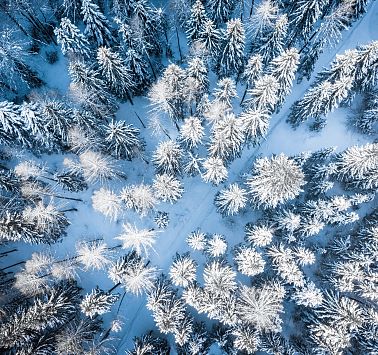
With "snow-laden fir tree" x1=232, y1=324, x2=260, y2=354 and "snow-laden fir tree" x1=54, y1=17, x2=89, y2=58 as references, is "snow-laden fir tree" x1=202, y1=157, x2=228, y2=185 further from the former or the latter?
"snow-laden fir tree" x1=54, y1=17, x2=89, y2=58

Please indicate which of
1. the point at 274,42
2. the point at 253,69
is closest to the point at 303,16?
the point at 274,42

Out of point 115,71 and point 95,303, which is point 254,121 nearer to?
point 115,71

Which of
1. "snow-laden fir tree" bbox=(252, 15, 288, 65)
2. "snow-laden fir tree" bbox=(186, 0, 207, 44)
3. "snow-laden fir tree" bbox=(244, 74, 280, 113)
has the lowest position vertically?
"snow-laden fir tree" bbox=(244, 74, 280, 113)

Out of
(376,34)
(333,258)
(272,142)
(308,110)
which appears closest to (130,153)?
(272,142)

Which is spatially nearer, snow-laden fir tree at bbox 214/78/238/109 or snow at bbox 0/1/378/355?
snow-laden fir tree at bbox 214/78/238/109

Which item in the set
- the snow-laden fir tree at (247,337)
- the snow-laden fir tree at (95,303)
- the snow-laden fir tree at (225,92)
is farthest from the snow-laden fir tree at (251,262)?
the snow-laden fir tree at (225,92)

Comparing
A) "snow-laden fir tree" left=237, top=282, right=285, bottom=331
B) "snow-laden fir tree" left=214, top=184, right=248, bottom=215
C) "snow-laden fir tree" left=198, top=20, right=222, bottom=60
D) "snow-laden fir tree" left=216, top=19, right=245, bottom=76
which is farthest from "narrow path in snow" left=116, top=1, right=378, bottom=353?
"snow-laden fir tree" left=198, top=20, right=222, bottom=60
